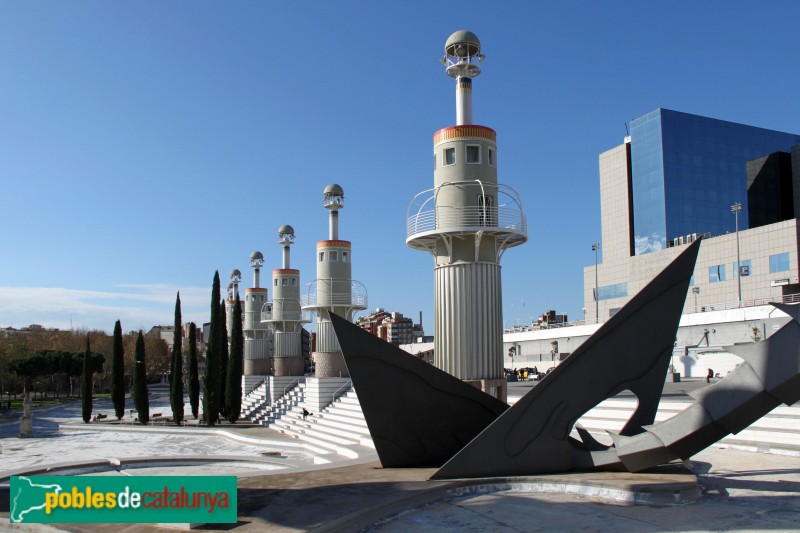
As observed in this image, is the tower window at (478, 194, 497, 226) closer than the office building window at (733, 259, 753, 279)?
Answer: Yes

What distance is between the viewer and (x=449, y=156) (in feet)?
63.5

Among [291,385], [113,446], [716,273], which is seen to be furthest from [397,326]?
[113,446]

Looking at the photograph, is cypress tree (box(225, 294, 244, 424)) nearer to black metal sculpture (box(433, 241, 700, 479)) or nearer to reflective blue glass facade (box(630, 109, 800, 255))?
black metal sculpture (box(433, 241, 700, 479))

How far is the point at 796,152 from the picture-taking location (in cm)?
6462

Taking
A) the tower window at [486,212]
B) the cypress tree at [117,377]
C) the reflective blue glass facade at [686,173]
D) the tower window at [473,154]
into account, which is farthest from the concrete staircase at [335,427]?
the reflective blue glass facade at [686,173]

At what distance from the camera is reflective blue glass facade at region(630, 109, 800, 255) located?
65.1 meters

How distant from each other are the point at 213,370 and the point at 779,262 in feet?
119

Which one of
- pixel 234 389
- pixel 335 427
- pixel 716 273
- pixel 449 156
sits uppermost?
pixel 449 156

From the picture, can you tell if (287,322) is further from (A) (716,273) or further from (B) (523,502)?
(B) (523,502)

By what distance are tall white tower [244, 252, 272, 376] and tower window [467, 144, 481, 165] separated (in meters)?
35.8

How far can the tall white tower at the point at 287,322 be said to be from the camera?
44.8 metres

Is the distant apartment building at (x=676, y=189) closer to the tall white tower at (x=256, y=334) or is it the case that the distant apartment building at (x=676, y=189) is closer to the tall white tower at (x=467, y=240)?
the tall white tower at (x=256, y=334)

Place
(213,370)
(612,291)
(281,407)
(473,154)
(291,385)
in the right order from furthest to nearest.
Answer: (612,291), (291,385), (281,407), (213,370), (473,154)

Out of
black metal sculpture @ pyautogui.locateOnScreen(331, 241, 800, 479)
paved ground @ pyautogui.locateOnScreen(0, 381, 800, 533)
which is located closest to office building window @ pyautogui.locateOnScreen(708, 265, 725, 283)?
paved ground @ pyautogui.locateOnScreen(0, 381, 800, 533)
